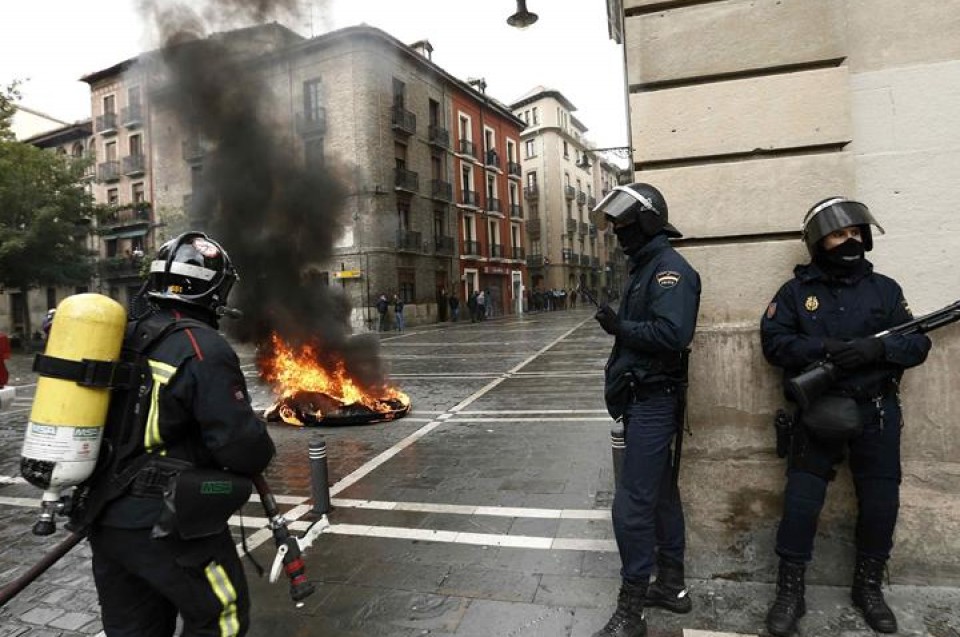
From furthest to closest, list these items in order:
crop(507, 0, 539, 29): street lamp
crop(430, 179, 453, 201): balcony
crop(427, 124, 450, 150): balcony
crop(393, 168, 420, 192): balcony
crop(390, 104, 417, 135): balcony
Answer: crop(430, 179, 453, 201): balcony < crop(427, 124, 450, 150): balcony < crop(393, 168, 420, 192): balcony < crop(390, 104, 417, 135): balcony < crop(507, 0, 539, 29): street lamp

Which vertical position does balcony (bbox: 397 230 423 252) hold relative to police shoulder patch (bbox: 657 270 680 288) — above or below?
above

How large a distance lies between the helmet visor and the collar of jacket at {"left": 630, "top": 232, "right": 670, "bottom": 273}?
2.09 ft

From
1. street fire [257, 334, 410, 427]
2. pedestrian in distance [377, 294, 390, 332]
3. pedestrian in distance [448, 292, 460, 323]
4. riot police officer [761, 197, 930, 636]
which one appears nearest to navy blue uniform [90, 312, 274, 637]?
riot police officer [761, 197, 930, 636]

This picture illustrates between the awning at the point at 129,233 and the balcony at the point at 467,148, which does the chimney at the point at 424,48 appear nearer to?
the balcony at the point at 467,148

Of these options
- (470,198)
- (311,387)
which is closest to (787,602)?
(311,387)

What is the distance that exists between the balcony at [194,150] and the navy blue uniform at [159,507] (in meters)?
7.58

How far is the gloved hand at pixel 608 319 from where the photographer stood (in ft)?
8.51

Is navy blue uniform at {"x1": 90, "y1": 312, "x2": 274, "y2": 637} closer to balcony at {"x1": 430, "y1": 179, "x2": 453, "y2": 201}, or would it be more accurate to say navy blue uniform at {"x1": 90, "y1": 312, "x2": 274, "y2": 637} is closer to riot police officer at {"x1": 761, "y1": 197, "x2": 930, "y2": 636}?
riot police officer at {"x1": 761, "y1": 197, "x2": 930, "y2": 636}

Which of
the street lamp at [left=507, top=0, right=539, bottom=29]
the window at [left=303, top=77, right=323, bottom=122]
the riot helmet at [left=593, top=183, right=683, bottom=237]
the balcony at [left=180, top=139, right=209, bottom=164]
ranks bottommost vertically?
the riot helmet at [left=593, top=183, right=683, bottom=237]

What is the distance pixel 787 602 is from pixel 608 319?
4.80ft

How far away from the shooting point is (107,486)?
72.6 inches

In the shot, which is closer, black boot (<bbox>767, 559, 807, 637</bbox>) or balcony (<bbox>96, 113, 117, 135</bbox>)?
black boot (<bbox>767, 559, 807, 637</bbox>)

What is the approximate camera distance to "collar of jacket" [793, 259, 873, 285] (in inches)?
103

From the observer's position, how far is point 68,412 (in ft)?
5.73
